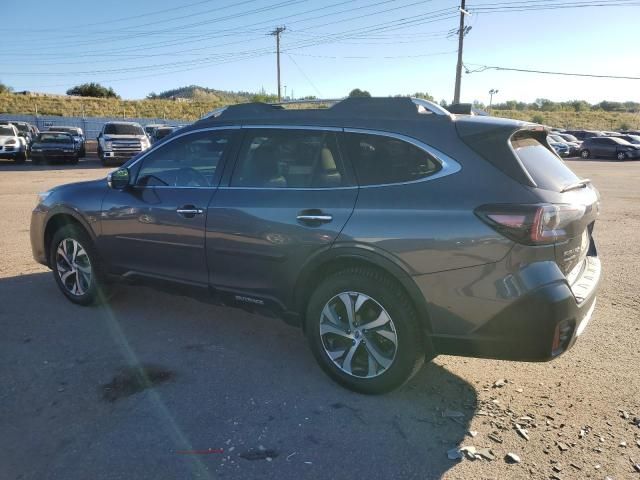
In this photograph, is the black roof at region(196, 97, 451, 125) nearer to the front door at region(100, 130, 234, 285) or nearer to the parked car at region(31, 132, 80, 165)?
the front door at region(100, 130, 234, 285)

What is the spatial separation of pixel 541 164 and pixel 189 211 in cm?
254

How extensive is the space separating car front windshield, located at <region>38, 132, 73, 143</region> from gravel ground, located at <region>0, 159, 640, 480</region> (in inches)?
804

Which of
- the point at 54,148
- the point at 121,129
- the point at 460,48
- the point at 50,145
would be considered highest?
the point at 460,48

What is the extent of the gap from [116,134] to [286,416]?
21.9 metres

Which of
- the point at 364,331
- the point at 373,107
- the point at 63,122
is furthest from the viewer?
the point at 63,122

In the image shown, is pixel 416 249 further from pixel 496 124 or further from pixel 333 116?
pixel 333 116

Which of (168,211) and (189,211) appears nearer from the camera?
(189,211)

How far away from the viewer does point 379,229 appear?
317 cm

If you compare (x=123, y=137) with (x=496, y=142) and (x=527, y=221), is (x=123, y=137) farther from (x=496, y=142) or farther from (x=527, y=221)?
(x=527, y=221)

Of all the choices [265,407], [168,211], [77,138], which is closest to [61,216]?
[168,211]

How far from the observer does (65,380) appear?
3562mm

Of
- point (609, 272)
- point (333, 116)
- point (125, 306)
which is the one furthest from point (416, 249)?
point (609, 272)

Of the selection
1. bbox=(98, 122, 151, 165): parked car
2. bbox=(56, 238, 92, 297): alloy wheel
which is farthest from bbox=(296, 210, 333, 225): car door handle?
bbox=(98, 122, 151, 165): parked car

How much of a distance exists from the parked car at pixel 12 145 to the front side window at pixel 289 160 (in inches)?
918
